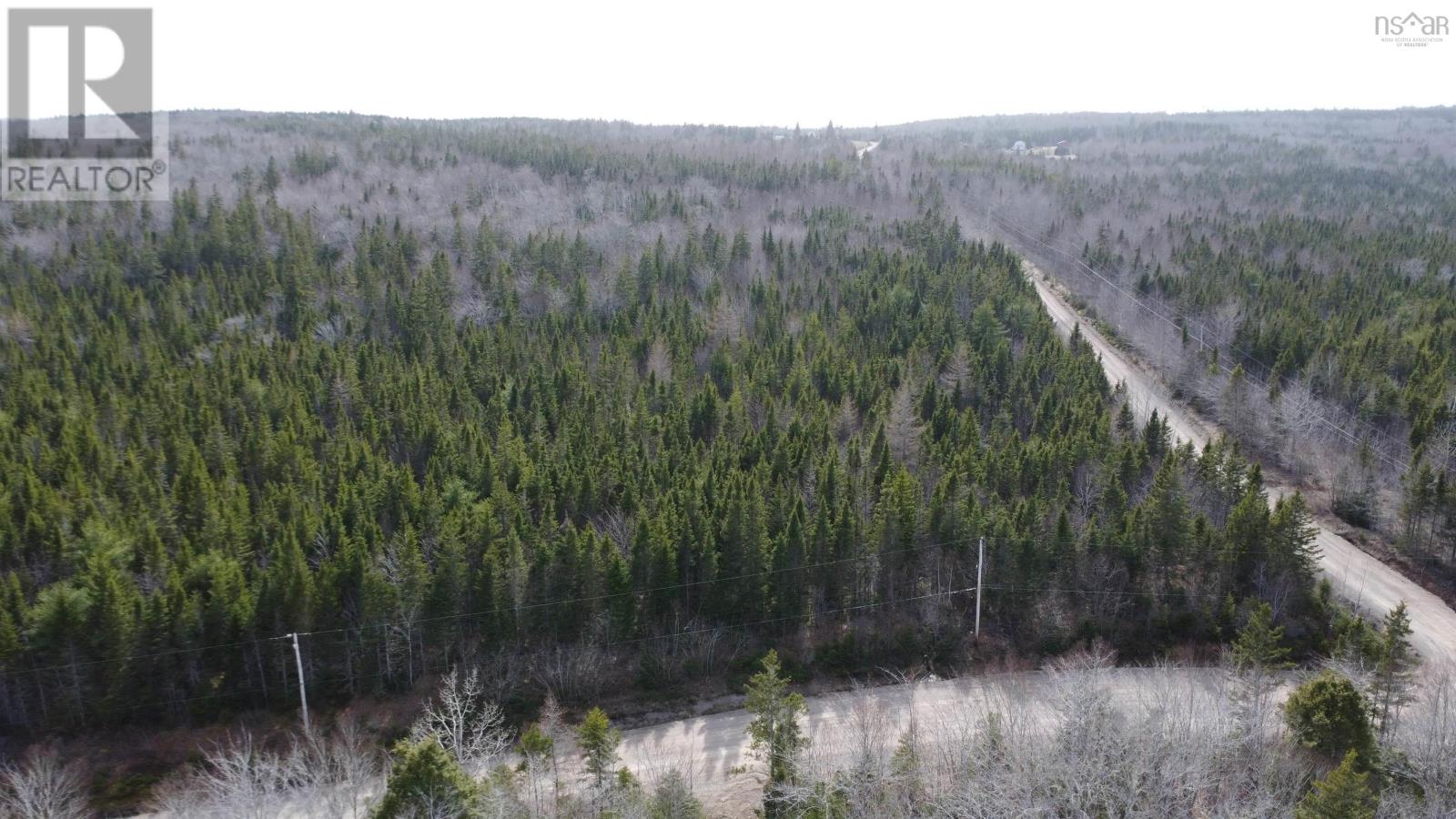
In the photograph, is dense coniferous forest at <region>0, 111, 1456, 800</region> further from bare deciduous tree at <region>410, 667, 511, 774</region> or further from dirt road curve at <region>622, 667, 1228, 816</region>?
dirt road curve at <region>622, 667, 1228, 816</region>

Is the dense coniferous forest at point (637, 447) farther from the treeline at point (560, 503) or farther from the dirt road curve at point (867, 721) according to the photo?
the dirt road curve at point (867, 721)

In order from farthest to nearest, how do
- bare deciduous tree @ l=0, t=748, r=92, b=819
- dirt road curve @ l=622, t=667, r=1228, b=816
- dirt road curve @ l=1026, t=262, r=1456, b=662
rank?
dirt road curve @ l=1026, t=262, r=1456, b=662 → dirt road curve @ l=622, t=667, r=1228, b=816 → bare deciduous tree @ l=0, t=748, r=92, b=819

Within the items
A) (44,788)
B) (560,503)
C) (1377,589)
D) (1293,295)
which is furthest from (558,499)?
(1293,295)

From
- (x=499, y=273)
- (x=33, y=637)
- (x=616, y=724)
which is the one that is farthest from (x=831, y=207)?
(x=33, y=637)

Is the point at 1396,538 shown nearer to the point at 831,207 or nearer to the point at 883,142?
the point at 831,207

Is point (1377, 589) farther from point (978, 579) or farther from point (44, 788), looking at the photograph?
point (44, 788)

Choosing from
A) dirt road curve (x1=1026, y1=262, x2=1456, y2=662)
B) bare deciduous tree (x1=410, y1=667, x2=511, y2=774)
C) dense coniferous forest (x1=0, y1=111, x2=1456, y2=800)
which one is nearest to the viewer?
bare deciduous tree (x1=410, y1=667, x2=511, y2=774)

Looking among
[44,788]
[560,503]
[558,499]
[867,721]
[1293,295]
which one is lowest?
[867,721]

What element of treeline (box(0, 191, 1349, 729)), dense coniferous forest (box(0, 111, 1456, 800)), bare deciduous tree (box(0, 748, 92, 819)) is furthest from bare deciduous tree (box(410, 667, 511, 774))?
bare deciduous tree (box(0, 748, 92, 819))
